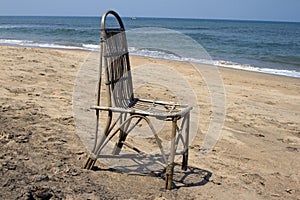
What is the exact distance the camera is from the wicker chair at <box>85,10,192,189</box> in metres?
2.83

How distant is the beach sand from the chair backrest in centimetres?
64

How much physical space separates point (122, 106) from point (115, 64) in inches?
14.8

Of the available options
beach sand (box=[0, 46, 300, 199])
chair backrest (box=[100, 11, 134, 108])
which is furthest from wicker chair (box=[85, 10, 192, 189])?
beach sand (box=[0, 46, 300, 199])

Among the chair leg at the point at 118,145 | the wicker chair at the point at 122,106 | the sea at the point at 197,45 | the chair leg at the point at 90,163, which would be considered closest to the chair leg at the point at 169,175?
the wicker chair at the point at 122,106

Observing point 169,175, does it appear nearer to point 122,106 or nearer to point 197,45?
point 122,106

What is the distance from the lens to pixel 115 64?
317 cm

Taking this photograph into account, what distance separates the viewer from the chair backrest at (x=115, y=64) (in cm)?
298

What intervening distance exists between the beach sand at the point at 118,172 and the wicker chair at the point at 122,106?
227 millimetres

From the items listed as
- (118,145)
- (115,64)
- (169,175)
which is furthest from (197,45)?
(169,175)

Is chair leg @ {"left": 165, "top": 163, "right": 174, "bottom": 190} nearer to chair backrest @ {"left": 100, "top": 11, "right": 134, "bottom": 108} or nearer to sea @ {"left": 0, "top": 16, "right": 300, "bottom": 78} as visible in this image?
chair backrest @ {"left": 100, "top": 11, "right": 134, "bottom": 108}

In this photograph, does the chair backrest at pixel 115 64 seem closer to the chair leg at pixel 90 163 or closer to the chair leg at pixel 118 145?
the chair leg at pixel 118 145

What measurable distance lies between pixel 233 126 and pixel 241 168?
1.38 metres

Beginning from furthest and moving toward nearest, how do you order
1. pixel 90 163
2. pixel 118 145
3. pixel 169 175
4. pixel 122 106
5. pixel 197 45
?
1. pixel 197 45
2. pixel 118 145
3. pixel 122 106
4. pixel 90 163
5. pixel 169 175

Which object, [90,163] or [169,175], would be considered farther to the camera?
[90,163]
